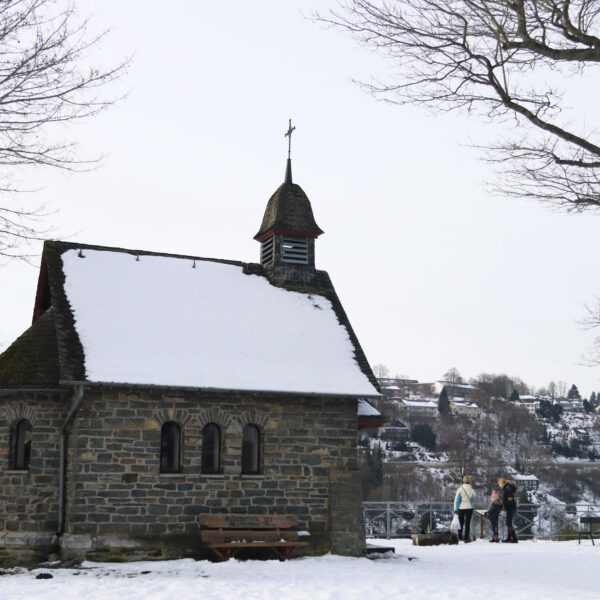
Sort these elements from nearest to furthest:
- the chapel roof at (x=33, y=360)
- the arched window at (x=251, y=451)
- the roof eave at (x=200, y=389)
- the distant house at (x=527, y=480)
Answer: the roof eave at (x=200, y=389)
the chapel roof at (x=33, y=360)
the arched window at (x=251, y=451)
the distant house at (x=527, y=480)

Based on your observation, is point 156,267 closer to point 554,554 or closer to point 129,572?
point 129,572

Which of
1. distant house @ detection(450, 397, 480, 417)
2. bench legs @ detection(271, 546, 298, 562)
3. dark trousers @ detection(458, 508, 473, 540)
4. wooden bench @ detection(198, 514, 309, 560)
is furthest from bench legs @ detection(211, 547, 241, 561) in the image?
distant house @ detection(450, 397, 480, 417)

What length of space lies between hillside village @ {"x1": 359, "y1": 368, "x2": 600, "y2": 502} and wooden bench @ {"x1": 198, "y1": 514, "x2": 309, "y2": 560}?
243ft

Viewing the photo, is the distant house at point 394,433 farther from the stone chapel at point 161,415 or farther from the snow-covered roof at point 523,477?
the stone chapel at point 161,415

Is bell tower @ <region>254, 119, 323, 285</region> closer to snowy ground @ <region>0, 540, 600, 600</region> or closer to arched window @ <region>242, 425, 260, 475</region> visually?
arched window @ <region>242, 425, 260, 475</region>

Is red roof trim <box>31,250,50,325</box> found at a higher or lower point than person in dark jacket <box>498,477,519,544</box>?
Result: higher

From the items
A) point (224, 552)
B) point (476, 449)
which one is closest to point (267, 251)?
point (224, 552)

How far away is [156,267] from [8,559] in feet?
24.2

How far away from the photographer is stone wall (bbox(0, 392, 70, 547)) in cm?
1566

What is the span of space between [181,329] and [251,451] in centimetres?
302

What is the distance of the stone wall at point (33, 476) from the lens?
15656 mm

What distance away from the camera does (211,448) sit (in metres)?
18.0

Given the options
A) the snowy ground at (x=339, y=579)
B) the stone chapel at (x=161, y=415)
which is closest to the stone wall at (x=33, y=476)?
the stone chapel at (x=161, y=415)

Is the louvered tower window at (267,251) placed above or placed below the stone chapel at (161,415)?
above
